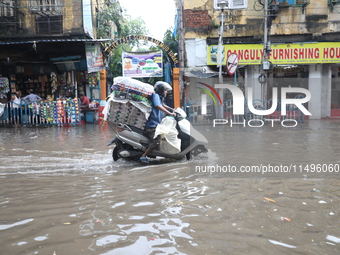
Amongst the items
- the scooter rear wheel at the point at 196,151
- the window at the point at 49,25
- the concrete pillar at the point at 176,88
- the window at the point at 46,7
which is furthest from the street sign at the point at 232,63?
the scooter rear wheel at the point at 196,151

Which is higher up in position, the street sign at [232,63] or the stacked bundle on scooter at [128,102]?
the street sign at [232,63]

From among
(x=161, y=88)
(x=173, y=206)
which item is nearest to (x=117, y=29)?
(x=161, y=88)

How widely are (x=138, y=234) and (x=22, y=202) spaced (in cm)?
166

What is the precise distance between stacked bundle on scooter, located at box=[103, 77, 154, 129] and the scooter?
160mm

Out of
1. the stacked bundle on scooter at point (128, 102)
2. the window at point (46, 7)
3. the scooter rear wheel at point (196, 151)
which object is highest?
the window at point (46, 7)

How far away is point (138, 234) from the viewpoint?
9.55ft

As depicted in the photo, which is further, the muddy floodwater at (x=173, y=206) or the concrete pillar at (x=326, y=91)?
the concrete pillar at (x=326, y=91)

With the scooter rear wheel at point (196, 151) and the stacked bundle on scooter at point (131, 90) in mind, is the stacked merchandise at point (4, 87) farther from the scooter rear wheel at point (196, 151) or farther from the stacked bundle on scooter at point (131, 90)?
the scooter rear wheel at point (196, 151)

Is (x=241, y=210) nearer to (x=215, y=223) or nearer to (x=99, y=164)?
(x=215, y=223)

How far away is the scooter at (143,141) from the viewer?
19.7 feet

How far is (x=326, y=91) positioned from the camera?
19969mm

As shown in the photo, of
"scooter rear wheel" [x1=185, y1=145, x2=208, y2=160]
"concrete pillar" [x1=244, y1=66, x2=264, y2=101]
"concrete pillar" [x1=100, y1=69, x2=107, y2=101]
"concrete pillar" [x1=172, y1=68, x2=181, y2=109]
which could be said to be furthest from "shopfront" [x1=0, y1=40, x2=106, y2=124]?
"scooter rear wheel" [x1=185, y1=145, x2=208, y2=160]

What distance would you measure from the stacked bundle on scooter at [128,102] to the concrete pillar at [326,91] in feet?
55.1

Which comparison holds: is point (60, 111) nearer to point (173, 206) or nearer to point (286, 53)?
point (286, 53)
